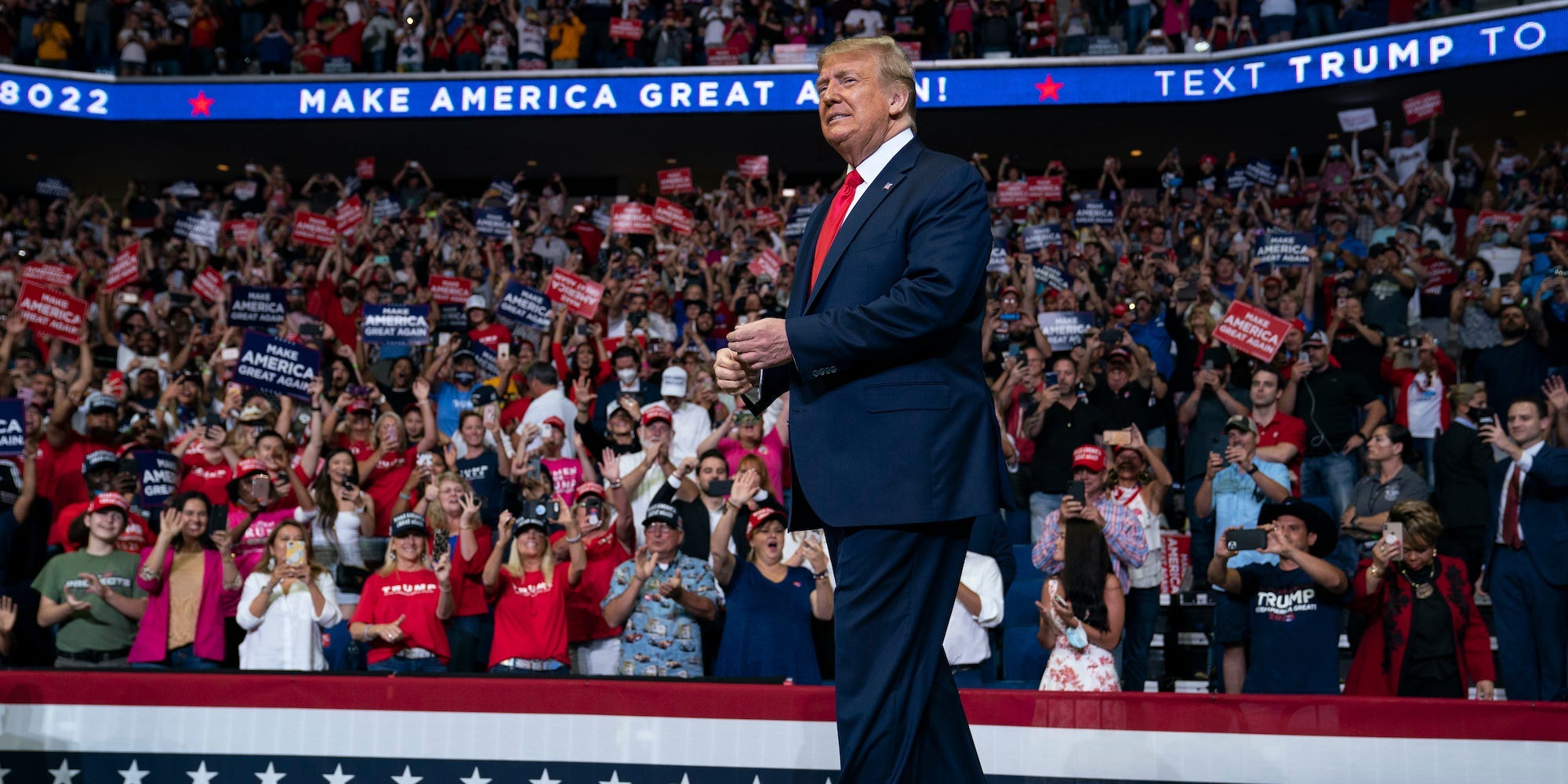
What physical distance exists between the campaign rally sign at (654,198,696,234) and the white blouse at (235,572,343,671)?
7.27m

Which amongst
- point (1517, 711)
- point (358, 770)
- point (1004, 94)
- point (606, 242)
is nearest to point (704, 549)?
point (358, 770)

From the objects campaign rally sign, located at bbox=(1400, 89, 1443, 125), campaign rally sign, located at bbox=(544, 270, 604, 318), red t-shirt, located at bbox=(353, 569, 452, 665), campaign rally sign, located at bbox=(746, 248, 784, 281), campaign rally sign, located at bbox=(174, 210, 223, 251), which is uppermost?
campaign rally sign, located at bbox=(1400, 89, 1443, 125)

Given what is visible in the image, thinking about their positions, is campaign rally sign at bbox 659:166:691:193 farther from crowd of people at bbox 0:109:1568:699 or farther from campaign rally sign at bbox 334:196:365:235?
campaign rally sign at bbox 334:196:365:235

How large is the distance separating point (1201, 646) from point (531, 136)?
14103 mm

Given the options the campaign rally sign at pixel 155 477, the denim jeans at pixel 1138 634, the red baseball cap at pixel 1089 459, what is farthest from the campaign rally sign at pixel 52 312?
the denim jeans at pixel 1138 634

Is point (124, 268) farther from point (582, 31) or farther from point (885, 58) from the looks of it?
point (885, 58)

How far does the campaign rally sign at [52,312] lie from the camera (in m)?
9.95

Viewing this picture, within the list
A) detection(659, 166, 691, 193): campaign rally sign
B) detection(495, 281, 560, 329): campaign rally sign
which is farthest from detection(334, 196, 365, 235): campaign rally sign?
detection(495, 281, 560, 329): campaign rally sign

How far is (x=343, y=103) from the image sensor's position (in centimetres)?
1797

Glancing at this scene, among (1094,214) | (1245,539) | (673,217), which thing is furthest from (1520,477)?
(673,217)

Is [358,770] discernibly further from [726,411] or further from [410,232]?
[410,232]

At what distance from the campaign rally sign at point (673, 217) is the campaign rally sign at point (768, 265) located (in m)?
1.57

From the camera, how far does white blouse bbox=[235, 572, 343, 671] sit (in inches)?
267

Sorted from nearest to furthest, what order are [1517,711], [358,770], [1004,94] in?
[1517,711] → [358,770] → [1004,94]
